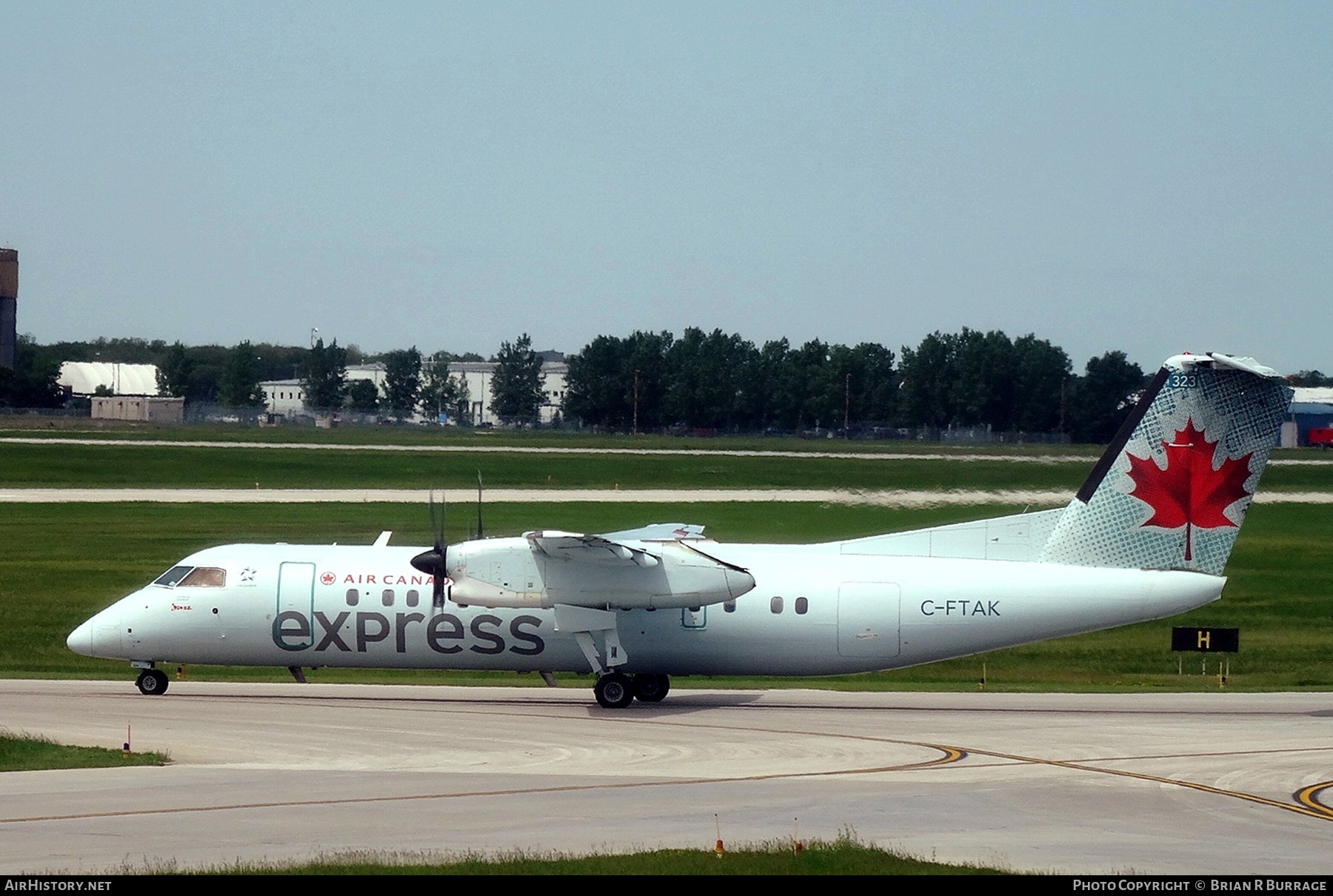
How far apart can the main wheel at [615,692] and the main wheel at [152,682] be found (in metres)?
7.65

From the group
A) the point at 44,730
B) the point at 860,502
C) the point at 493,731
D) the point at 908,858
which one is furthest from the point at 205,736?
the point at 860,502

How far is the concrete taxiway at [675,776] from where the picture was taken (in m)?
15.8

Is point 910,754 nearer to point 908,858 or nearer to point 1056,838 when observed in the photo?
point 1056,838

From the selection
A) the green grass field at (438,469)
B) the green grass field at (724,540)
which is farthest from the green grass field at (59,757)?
the green grass field at (438,469)

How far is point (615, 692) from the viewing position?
86.7 feet

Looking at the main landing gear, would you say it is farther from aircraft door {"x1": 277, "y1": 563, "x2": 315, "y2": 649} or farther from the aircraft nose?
the aircraft nose

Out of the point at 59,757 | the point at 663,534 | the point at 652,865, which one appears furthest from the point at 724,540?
the point at 652,865

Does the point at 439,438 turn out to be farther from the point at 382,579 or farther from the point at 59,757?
the point at 59,757

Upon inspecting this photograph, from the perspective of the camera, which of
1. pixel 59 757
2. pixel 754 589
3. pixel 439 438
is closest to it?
pixel 59 757

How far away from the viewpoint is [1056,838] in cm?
1625

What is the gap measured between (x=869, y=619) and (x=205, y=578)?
11.4 m

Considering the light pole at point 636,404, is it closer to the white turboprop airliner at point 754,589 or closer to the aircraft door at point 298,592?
the white turboprop airliner at point 754,589

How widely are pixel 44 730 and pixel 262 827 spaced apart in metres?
8.50

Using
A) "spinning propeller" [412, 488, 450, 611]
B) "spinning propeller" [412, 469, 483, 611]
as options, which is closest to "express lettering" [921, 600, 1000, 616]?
"spinning propeller" [412, 469, 483, 611]
